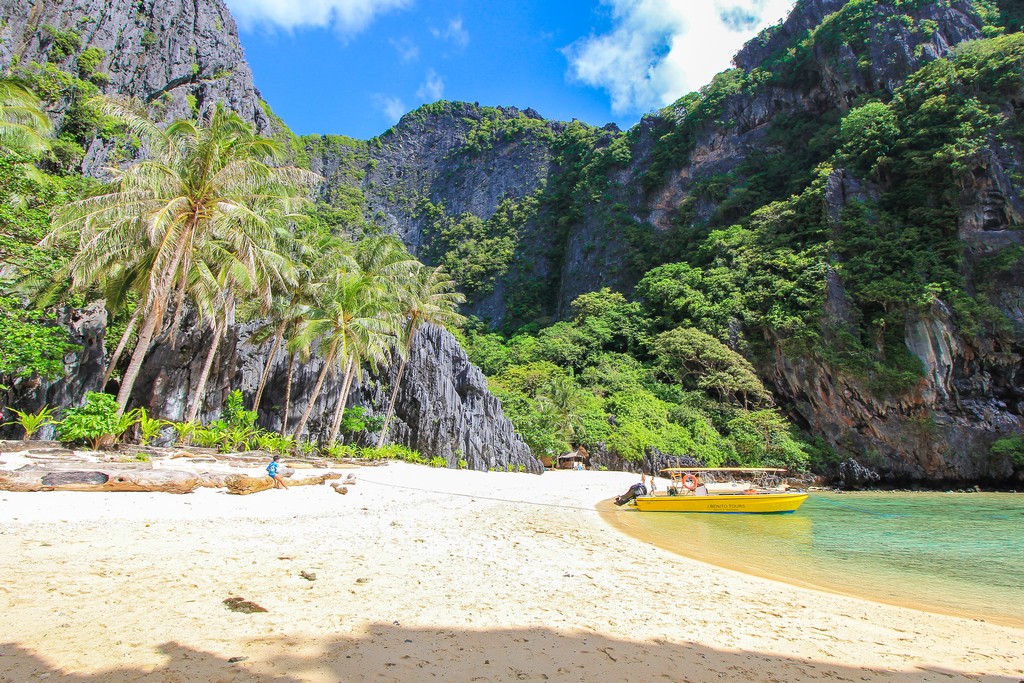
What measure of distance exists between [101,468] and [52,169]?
24.2 meters

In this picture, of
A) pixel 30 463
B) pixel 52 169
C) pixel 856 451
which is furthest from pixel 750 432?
pixel 52 169

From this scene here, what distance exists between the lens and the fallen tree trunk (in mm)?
6688

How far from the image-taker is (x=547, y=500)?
14648mm

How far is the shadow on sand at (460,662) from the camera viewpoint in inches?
97.4

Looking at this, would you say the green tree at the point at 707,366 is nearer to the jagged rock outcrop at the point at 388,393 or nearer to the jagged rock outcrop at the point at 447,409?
the jagged rock outcrop at the point at 447,409

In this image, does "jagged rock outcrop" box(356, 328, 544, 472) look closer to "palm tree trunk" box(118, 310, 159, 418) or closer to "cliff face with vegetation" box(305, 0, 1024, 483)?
"palm tree trunk" box(118, 310, 159, 418)

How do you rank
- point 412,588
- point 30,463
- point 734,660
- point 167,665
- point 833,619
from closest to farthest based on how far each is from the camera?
point 167,665
point 734,660
point 412,588
point 833,619
point 30,463

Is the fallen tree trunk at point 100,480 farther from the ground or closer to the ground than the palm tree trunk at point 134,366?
closer to the ground

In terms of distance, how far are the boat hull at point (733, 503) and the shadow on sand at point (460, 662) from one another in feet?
33.1

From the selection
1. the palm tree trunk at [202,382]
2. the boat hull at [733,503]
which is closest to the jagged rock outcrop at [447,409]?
the palm tree trunk at [202,382]

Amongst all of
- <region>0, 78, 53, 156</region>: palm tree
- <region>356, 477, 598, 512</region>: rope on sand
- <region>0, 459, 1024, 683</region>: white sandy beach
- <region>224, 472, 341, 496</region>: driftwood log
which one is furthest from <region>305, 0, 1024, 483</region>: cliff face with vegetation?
<region>0, 78, 53, 156</region>: palm tree

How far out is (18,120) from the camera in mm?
12273

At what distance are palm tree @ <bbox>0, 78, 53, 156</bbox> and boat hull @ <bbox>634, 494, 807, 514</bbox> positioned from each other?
1931cm

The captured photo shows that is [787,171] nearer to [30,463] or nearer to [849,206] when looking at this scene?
[849,206]
